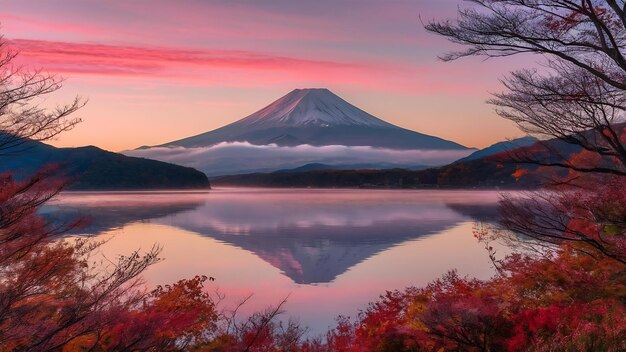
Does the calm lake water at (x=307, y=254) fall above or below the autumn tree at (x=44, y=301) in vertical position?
below

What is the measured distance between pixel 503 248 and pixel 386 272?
1444 centimetres

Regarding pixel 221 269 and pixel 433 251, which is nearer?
pixel 221 269

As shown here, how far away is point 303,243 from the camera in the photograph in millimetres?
49094

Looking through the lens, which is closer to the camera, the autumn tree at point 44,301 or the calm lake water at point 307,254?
the autumn tree at point 44,301

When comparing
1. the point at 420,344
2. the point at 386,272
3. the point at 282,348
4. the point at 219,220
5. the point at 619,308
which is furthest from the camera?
the point at 219,220

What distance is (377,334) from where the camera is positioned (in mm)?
16047

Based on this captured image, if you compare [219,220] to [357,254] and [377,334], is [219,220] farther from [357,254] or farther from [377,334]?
[377,334]

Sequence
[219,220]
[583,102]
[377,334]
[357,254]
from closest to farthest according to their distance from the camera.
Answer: [583,102] < [377,334] < [357,254] < [219,220]

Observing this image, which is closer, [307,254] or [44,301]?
[44,301]

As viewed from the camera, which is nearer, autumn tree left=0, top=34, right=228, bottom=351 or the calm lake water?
autumn tree left=0, top=34, right=228, bottom=351

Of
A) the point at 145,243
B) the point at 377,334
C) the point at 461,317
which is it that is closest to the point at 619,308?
the point at 461,317

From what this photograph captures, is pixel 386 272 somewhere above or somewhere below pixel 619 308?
below

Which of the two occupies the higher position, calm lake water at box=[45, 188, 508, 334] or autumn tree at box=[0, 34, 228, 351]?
autumn tree at box=[0, 34, 228, 351]

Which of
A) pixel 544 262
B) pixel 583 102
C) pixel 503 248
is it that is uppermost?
pixel 583 102
